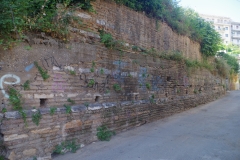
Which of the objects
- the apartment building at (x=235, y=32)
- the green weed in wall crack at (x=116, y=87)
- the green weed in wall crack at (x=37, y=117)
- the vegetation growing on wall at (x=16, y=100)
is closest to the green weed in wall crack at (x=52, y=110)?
the green weed in wall crack at (x=37, y=117)

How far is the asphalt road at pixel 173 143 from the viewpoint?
4945mm

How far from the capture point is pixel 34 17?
4633 millimetres

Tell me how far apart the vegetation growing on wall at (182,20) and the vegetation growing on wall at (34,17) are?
7.06ft

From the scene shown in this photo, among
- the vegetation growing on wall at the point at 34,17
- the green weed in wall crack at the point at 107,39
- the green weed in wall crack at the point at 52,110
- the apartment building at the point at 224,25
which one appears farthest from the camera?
the apartment building at the point at 224,25

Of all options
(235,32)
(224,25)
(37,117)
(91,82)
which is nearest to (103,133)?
(91,82)

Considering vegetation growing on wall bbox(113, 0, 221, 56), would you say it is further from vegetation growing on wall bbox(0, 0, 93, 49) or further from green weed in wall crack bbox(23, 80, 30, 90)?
green weed in wall crack bbox(23, 80, 30, 90)

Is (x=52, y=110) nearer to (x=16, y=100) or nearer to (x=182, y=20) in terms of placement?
(x=16, y=100)

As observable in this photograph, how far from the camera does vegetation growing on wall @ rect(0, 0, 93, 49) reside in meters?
3.99

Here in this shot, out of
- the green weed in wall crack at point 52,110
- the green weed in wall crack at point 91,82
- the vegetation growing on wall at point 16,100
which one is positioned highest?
the green weed in wall crack at point 91,82

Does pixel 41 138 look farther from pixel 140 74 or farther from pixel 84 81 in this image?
pixel 140 74

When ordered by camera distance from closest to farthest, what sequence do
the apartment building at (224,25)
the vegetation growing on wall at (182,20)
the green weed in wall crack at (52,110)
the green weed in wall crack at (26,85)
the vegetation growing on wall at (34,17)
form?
the vegetation growing on wall at (34,17)
the green weed in wall crack at (26,85)
the green weed in wall crack at (52,110)
the vegetation growing on wall at (182,20)
the apartment building at (224,25)

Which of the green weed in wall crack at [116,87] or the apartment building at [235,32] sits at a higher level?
the apartment building at [235,32]

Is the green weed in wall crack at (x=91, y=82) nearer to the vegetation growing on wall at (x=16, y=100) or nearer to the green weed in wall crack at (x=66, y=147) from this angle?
the green weed in wall crack at (x=66, y=147)

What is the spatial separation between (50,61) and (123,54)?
104 inches
